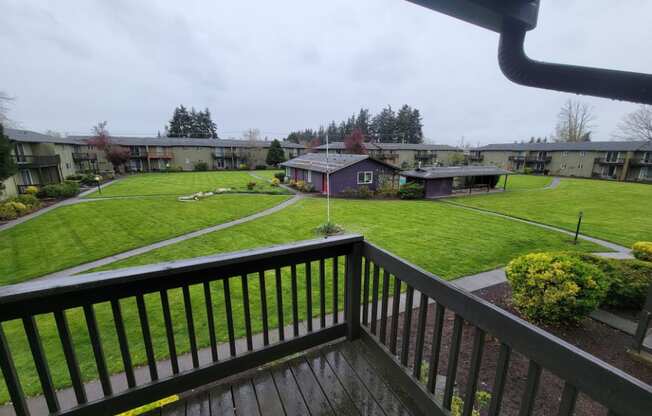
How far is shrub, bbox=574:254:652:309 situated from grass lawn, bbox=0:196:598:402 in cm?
238

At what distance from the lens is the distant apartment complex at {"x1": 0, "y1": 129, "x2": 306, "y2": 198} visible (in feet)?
72.2

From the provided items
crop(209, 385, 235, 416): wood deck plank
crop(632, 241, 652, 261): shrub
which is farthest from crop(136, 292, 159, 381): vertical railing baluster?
crop(632, 241, 652, 261): shrub

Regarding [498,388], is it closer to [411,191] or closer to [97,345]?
[97,345]

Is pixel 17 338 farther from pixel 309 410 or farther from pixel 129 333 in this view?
pixel 309 410

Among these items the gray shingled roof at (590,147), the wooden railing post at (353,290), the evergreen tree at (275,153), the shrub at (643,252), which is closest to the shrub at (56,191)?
the wooden railing post at (353,290)

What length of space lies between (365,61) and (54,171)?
106 feet

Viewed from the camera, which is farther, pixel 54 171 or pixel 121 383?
pixel 54 171

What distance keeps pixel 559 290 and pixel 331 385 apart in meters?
3.99

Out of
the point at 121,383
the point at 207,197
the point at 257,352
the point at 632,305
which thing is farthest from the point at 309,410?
the point at 207,197

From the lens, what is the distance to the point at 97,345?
1867 millimetres

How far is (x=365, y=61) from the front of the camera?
522 centimetres

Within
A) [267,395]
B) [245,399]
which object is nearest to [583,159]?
[267,395]

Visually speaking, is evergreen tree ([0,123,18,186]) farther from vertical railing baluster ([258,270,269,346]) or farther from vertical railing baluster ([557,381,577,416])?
vertical railing baluster ([557,381,577,416])

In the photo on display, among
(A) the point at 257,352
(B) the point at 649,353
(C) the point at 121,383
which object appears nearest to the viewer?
(A) the point at 257,352
